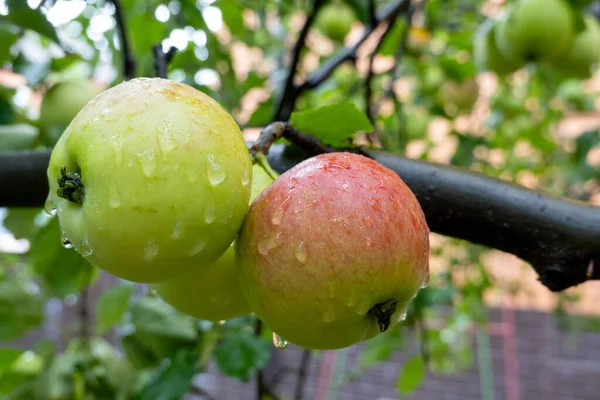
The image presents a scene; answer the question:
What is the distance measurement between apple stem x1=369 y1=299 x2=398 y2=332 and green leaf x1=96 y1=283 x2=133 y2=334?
0.95 m

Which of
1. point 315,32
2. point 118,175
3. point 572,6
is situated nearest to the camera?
point 118,175

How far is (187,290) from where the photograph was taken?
54cm

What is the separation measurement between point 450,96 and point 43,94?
1.23 metres

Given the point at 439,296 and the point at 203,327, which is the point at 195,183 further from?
the point at 439,296

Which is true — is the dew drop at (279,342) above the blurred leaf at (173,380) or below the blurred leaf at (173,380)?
above

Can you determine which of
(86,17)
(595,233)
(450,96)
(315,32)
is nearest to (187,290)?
(595,233)

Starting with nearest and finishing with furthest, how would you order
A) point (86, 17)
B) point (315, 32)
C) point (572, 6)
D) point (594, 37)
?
point (572, 6), point (594, 37), point (86, 17), point (315, 32)

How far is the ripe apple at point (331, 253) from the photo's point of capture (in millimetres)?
436

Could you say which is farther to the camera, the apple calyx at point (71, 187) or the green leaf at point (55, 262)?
the green leaf at point (55, 262)

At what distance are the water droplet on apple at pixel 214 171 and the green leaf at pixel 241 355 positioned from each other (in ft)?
1.91

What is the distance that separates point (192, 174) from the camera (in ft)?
1.40

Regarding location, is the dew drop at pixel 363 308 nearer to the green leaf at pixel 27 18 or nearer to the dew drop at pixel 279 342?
the dew drop at pixel 279 342

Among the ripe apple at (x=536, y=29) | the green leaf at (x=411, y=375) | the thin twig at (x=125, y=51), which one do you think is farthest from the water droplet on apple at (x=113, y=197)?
the green leaf at (x=411, y=375)

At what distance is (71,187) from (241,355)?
605 mm
